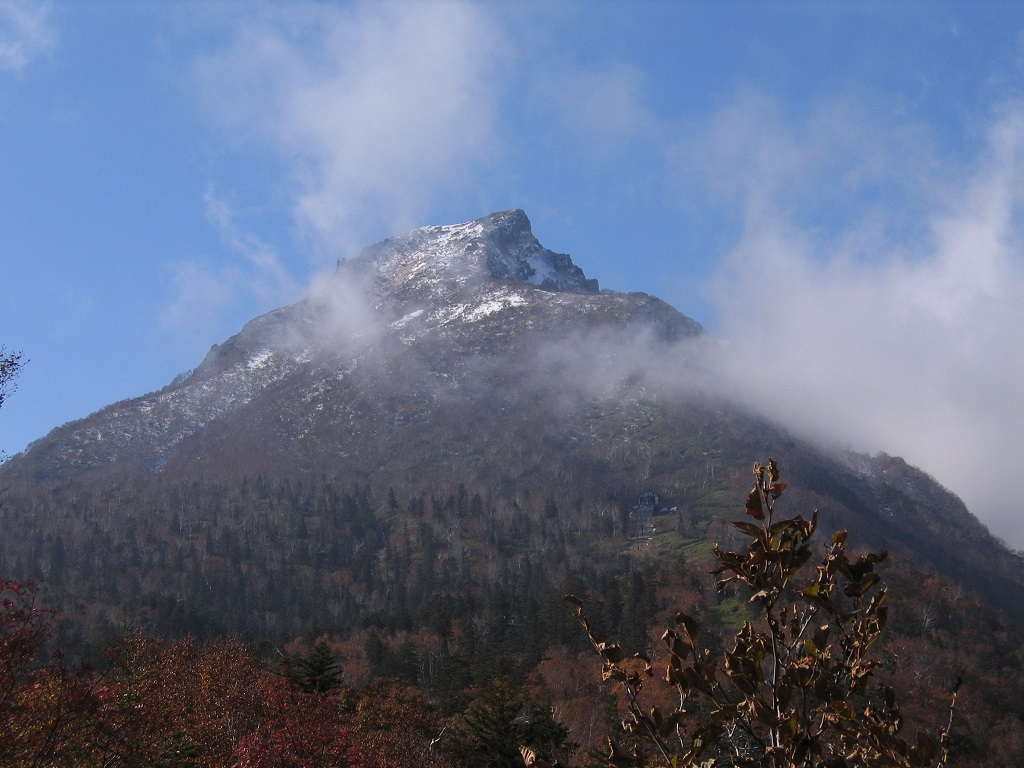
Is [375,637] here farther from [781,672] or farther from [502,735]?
→ [781,672]

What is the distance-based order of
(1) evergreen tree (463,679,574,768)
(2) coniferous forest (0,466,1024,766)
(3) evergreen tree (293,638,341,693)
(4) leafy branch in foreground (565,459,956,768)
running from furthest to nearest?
(3) evergreen tree (293,638,341,693)
(1) evergreen tree (463,679,574,768)
(2) coniferous forest (0,466,1024,766)
(4) leafy branch in foreground (565,459,956,768)

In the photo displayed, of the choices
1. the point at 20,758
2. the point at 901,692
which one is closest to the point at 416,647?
the point at 901,692

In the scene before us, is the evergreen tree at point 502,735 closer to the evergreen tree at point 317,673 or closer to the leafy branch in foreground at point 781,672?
the evergreen tree at point 317,673

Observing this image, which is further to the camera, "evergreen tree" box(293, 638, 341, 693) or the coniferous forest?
"evergreen tree" box(293, 638, 341, 693)

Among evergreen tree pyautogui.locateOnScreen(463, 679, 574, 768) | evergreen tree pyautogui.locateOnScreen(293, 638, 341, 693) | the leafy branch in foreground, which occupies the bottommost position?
evergreen tree pyautogui.locateOnScreen(463, 679, 574, 768)

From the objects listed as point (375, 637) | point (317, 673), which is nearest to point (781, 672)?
point (317, 673)

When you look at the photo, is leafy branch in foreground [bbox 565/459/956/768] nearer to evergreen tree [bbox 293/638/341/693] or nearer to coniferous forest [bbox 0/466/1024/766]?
coniferous forest [bbox 0/466/1024/766]

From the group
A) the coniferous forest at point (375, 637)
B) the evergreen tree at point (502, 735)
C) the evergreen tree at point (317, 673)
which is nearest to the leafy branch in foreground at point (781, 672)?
the coniferous forest at point (375, 637)

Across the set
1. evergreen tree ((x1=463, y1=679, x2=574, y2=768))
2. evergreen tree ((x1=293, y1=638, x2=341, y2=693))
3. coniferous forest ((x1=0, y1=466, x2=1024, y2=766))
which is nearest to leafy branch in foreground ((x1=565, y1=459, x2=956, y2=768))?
coniferous forest ((x1=0, y1=466, x2=1024, y2=766))

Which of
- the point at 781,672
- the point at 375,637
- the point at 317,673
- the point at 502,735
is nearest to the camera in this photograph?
the point at 781,672

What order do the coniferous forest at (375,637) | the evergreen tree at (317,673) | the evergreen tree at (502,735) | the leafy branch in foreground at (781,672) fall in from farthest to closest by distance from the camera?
the evergreen tree at (317,673)
the evergreen tree at (502,735)
the coniferous forest at (375,637)
the leafy branch in foreground at (781,672)

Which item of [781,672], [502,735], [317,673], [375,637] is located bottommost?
[375,637]

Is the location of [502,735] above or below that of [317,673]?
below

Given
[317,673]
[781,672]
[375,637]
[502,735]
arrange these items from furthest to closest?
[375,637]
[317,673]
[502,735]
[781,672]
